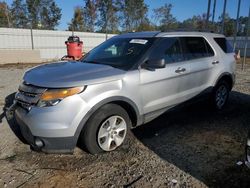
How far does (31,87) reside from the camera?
3.66 m

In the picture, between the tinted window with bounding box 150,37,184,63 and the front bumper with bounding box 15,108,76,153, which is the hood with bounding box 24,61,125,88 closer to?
the front bumper with bounding box 15,108,76,153

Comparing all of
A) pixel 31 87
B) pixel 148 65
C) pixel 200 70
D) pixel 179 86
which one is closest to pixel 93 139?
pixel 31 87

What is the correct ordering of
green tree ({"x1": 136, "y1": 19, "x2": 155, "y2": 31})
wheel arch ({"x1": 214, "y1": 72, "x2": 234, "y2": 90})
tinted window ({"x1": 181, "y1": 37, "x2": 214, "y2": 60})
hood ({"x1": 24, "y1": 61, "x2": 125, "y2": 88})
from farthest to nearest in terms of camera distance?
green tree ({"x1": 136, "y1": 19, "x2": 155, "y2": 31}), wheel arch ({"x1": 214, "y1": 72, "x2": 234, "y2": 90}), tinted window ({"x1": 181, "y1": 37, "x2": 214, "y2": 60}), hood ({"x1": 24, "y1": 61, "x2": 125, "y2": 88})

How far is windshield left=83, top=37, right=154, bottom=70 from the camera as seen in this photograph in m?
4.24

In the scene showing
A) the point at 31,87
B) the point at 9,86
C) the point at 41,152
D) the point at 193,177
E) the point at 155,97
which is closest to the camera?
the point at 193,177

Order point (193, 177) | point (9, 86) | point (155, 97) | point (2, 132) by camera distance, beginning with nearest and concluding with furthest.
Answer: point (193, 177) → point (155, 97) → point (2, 132) → point (9, 86)

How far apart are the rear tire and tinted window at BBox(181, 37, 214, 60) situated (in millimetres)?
749

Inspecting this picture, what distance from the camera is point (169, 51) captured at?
4688 mm

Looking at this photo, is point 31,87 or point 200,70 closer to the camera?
point 31,87

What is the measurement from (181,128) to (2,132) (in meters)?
3.14

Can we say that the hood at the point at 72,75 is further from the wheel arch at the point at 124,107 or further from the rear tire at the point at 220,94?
the rear tire at the point at 220,94

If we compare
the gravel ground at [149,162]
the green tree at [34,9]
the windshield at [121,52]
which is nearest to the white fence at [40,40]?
the gravel ground at [149,162]

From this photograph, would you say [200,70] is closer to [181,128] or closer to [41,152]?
[181,128]

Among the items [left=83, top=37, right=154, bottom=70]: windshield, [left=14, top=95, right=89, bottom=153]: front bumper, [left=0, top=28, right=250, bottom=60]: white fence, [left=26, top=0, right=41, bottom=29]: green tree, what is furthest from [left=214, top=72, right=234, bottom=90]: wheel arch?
[left=26, top=0, right=41, bottom=29]: green tree
